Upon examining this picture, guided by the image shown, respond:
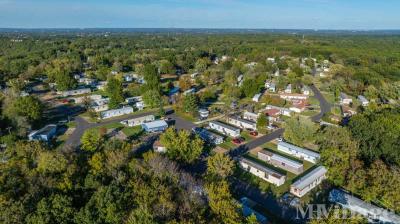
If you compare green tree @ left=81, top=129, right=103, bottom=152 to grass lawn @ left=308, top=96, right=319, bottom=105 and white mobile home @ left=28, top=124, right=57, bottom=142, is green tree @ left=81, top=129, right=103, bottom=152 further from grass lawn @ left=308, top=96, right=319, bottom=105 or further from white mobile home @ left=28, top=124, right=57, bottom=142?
grass lawn @ left=308, top=96, right=319, bottom=105

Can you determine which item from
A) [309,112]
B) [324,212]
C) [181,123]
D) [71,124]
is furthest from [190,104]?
[324,212]

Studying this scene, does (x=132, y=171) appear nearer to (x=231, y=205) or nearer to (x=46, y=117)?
(x=231, y=205)

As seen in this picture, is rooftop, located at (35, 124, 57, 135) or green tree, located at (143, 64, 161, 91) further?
green tree, located at (143, 64, 161, 91)

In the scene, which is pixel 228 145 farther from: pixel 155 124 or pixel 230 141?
pixel 155 124

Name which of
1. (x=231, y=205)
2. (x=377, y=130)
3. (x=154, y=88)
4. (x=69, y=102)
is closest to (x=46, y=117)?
(x=69, y=102)

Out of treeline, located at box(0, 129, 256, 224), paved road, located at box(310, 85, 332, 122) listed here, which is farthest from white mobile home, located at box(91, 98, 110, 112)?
paved road, located at box(310, 85, 332, 122)

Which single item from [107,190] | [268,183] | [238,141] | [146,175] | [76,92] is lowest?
[268,183]
